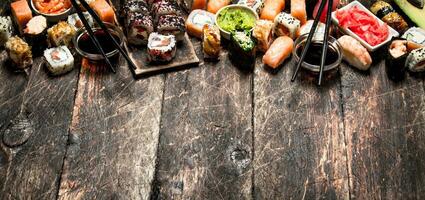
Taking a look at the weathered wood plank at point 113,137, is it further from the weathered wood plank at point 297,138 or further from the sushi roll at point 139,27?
the weathered wood plank at point 297,138

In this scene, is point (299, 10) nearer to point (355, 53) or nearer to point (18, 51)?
point (355, 53)

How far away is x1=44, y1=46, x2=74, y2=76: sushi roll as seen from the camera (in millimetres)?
2559

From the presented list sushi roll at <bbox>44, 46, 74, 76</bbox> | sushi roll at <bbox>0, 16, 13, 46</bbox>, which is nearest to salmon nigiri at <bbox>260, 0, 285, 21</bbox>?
sushi roll at <bbox>44, 46, 74, 76</bbox>

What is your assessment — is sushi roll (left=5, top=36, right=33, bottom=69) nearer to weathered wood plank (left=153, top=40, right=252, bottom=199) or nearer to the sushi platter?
the sushi platter

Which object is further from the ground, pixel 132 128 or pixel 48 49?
pixel 48 49

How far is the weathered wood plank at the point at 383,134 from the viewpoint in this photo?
2240mm

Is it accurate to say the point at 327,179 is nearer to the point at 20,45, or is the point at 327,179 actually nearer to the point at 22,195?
the point at 22,195

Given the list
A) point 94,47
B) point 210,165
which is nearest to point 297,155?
point 210,165

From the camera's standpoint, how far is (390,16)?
2.75 meters

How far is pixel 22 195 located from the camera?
2.21 m

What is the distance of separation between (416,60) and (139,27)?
1.38 m

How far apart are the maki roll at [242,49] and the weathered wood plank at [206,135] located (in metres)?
0.05

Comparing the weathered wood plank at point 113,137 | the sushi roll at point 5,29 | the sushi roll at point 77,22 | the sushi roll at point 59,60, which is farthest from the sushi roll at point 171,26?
the sushi roll at point 5,29

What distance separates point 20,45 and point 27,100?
27 cm
